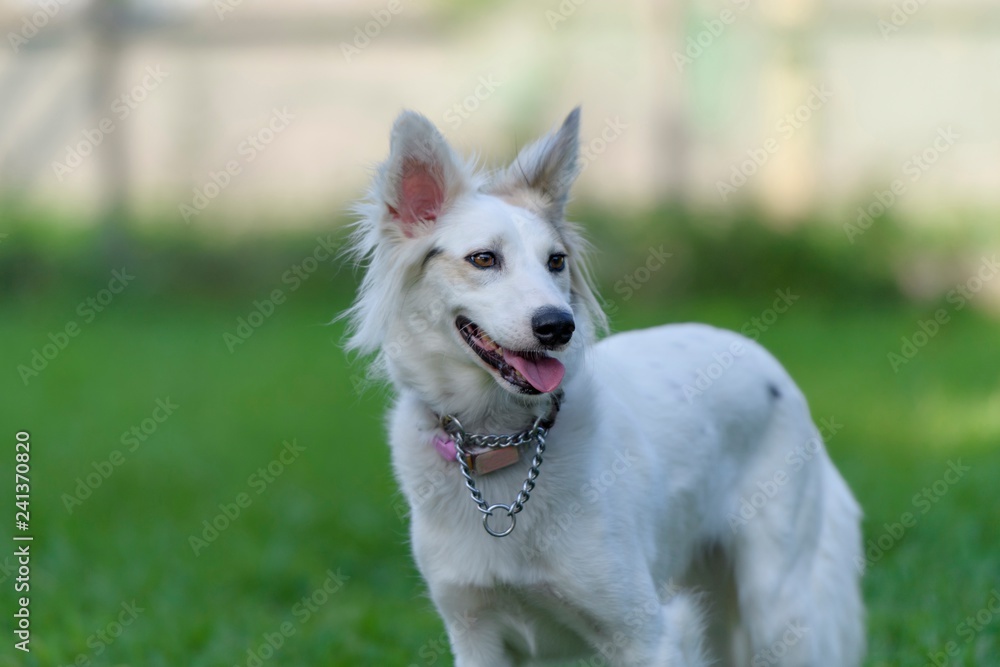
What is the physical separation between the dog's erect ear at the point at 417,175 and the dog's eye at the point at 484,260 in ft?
0.92

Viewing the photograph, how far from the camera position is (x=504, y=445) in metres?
3.58

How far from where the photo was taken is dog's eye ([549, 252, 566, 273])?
3.59 meters

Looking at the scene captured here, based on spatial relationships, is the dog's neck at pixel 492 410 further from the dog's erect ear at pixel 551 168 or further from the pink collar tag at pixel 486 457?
the dog's erect ear at pixel 551 168

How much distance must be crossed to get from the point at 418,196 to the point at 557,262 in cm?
50

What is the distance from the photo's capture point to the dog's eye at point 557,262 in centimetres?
359

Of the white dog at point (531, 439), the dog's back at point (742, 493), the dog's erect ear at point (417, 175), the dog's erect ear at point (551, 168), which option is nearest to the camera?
the white dog at point (531, 439)

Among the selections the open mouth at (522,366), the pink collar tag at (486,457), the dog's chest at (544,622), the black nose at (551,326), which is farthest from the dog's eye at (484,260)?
the dog's chest at (544,622)

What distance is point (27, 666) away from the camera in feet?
15.2

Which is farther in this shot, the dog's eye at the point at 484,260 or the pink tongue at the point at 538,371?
the dog's eye at the point at 484,260

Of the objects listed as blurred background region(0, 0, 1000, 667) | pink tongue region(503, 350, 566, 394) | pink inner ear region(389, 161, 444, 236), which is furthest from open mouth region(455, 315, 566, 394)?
blurred background region(0, 0, 1000, 667)

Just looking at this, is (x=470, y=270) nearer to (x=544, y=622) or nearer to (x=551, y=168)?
(x=551, y=168)

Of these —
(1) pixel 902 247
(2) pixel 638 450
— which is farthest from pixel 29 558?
(1) pixel 902 247

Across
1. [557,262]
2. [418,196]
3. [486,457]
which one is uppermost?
[418,196]

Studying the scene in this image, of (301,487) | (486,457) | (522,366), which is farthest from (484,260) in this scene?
(301,487)
